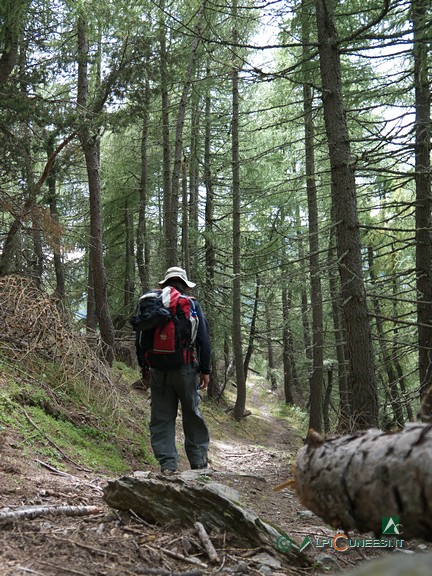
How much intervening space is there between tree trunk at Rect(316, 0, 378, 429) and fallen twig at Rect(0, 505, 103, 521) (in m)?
4.03

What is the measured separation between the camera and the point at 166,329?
17.2 feet

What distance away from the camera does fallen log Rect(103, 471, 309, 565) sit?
3174 millimetres

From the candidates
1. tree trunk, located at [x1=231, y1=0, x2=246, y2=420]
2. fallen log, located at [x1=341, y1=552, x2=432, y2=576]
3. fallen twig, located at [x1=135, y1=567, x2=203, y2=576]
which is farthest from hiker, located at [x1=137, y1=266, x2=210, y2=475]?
tree trunk, located at [x1=231, y1=0, x2=246, y2=420]

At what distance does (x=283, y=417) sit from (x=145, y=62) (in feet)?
60.8

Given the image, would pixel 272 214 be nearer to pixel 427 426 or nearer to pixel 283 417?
pixel 283 417

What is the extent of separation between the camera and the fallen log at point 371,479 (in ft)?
4.58

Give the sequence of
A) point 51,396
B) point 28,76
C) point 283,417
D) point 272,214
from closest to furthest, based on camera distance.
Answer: point 51,396, point 28,76, point 272,214, point 283,417

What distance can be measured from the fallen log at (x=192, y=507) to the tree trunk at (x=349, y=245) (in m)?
3.54

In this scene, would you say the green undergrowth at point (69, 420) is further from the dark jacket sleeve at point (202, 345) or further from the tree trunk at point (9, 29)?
the tree trunk at point (9, 29)

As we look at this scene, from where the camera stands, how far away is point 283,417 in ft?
79.6

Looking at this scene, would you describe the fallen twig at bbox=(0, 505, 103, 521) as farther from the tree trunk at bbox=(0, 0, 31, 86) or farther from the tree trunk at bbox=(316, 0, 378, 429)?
the tree trunk at bbox=(0, 0, 31, 86)

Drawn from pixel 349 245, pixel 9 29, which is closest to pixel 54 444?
pixel 349 245

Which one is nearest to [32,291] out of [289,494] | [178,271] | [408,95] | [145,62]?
[178,271]

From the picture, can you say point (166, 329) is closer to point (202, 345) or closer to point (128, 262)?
point (202, 345)
